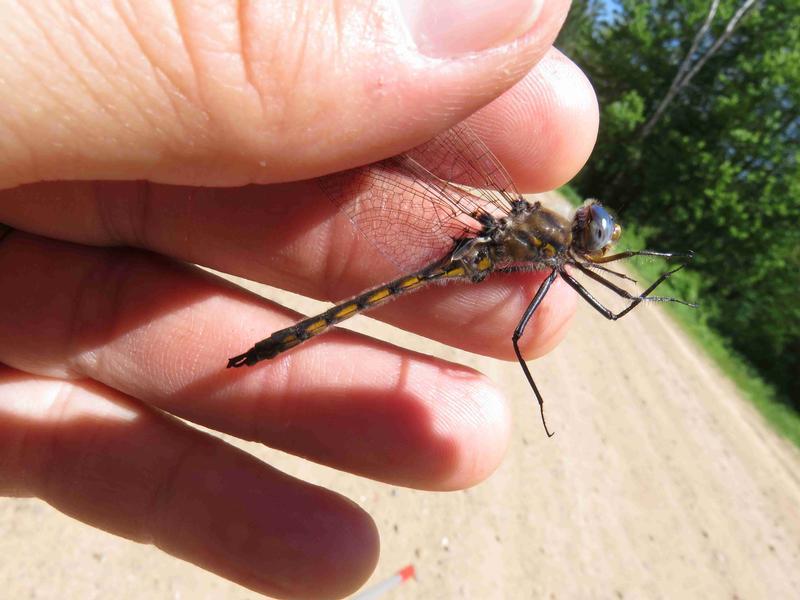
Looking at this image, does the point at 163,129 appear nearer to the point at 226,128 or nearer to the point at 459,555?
the point at 226,128

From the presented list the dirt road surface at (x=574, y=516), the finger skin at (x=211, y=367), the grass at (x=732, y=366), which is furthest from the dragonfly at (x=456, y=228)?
the grass at (x=732, y=366)

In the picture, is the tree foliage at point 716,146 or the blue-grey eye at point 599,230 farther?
the tree foliage at point 716,146

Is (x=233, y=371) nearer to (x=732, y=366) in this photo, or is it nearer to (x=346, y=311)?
(x=346, y=311)

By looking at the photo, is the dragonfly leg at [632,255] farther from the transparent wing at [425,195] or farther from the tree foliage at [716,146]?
the tree foliage at [716,146]

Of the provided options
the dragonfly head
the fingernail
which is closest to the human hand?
the dragonfly head

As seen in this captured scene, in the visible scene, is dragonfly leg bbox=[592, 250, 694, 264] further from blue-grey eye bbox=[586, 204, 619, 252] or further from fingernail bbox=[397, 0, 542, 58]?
fingernail bbox=[397, 0, 542, 58]

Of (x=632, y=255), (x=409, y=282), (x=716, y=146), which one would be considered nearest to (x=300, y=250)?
(x=409, y=282)

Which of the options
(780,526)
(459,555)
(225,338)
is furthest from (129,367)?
(780,526)
